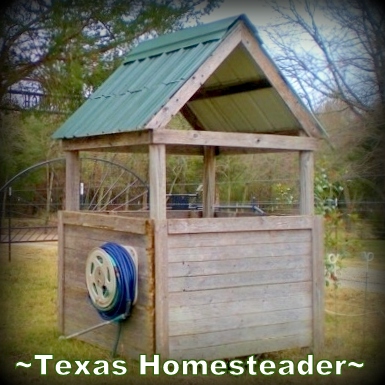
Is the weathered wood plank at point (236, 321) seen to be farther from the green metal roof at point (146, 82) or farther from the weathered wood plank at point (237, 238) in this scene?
the green metal roof at point (146, 82)

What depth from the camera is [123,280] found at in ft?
16.0

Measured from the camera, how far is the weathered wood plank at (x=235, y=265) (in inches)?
190

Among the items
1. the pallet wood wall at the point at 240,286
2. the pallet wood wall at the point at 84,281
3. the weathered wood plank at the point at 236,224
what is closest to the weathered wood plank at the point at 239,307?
the pallet wood wall at the point at 240,286

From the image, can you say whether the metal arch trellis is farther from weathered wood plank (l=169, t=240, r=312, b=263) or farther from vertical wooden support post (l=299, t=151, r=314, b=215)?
weathered wood plank (l=169, t=240, r=312, b=263)

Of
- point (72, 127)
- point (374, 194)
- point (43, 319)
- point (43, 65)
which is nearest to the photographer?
point (72, 127)

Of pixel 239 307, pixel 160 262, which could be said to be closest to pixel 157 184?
pixel 160 262

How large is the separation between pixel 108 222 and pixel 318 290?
196cm

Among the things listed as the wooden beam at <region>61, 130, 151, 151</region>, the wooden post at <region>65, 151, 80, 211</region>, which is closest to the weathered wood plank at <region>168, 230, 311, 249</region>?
the wooden beam at <region>61, 130, 151, 151</region>

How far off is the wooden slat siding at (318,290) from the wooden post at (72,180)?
2318 mm

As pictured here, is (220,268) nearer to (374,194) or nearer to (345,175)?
(345,175)

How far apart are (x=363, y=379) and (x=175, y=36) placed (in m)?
3.30

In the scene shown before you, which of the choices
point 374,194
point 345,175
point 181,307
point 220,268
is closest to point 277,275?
point 220,268

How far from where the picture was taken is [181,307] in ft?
15.9

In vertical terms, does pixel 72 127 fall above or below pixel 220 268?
above
